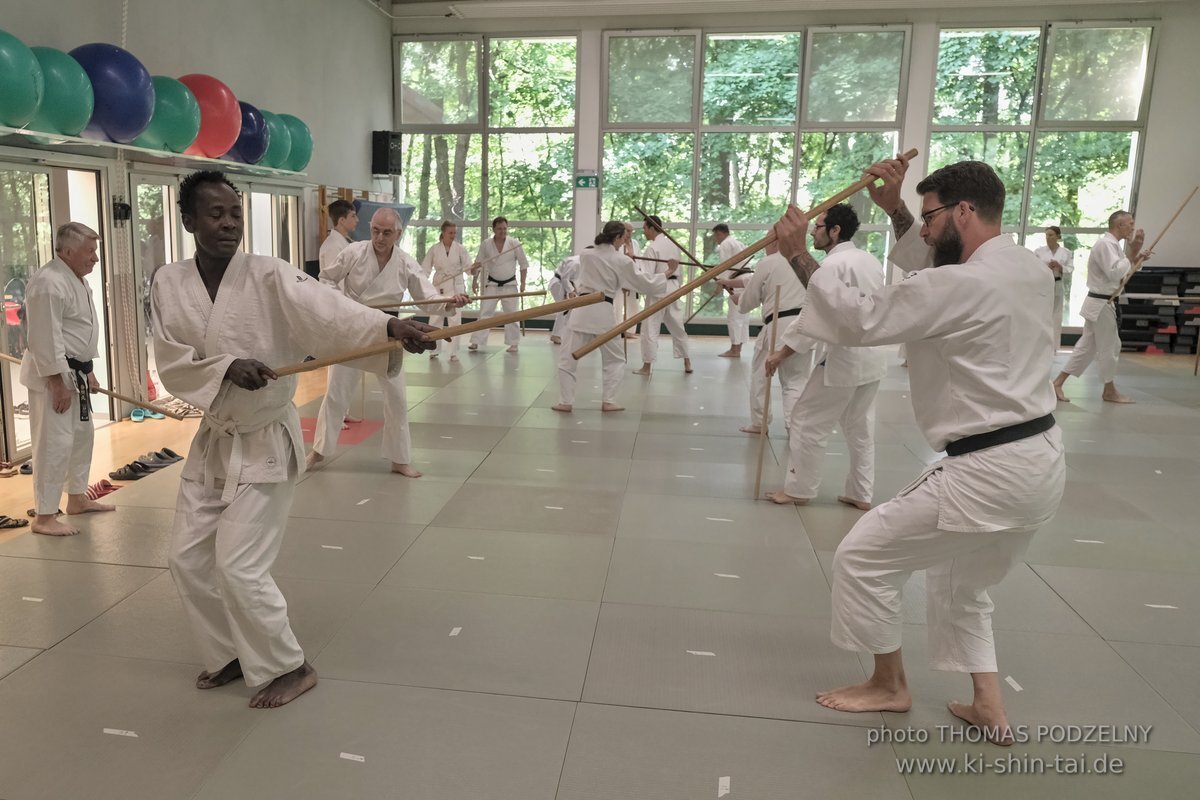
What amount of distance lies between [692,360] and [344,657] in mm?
7597

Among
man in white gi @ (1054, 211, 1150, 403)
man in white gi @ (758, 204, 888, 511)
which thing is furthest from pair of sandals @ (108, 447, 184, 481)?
man in white gi @ (1054, 211, 1150, 403)

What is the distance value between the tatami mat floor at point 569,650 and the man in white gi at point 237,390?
297 millimetres

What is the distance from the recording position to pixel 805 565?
3.76m

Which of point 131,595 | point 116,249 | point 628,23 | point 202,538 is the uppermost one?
point 628,23

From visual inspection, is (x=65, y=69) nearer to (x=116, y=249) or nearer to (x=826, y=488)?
(x=116, y=249)

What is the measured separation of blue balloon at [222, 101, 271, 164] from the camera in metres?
7.14

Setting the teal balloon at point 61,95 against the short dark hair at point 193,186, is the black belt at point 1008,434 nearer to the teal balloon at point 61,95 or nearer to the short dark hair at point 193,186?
the short dark hair at point 193,186

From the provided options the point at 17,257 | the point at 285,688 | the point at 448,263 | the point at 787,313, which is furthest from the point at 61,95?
the point at 448,263

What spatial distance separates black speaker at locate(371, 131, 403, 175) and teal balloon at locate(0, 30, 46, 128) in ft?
24.5

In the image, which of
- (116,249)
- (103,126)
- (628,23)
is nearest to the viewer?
(103,126)

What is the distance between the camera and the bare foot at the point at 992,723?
241cm

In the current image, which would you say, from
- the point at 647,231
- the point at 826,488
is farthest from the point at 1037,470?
the point at 647,231

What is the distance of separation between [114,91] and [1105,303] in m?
8.02

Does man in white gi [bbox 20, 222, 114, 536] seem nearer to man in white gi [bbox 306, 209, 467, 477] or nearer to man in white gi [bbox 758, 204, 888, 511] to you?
man in white gi [bbox 306, 209, 467, 477]
